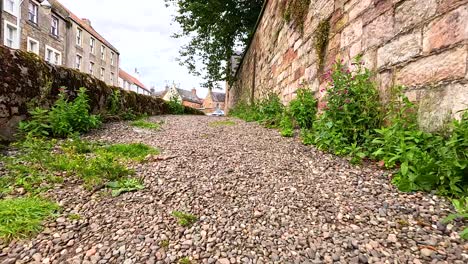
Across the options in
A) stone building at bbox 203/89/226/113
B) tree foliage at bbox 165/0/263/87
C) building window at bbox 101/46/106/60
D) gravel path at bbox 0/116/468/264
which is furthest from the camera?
stone building at bbox 203/89/226/113

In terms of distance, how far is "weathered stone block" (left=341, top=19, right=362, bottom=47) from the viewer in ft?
9.48

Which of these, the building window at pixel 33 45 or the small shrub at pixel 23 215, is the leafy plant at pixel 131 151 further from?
the building window at pixel 33 45

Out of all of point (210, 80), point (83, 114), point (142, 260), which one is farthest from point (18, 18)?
point (142, 260)

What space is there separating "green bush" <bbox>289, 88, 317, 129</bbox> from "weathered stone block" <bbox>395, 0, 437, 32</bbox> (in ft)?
5.13

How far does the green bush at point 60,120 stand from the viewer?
2.88 m

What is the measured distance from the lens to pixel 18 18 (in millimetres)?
14539

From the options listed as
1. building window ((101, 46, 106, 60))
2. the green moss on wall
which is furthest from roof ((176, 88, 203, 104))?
the green moss on wall

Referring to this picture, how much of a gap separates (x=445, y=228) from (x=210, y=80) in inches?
553

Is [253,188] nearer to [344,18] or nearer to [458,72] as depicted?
[458,72]

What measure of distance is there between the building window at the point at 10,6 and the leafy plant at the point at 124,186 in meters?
17.9


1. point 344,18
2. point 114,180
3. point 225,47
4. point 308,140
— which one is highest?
point 225,47

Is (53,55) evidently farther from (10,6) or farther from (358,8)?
(358,8)

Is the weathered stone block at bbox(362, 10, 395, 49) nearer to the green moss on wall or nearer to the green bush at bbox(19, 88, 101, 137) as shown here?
the green moss on wall

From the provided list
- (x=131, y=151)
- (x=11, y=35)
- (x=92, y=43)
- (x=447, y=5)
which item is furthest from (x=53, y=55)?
(x=447, y=5)
